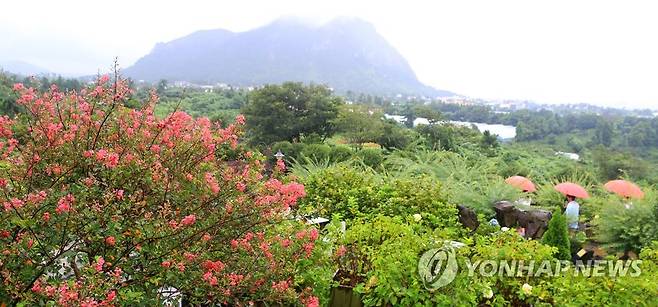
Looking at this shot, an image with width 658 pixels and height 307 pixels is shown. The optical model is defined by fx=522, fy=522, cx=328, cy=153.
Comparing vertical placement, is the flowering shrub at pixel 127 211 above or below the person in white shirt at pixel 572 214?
above

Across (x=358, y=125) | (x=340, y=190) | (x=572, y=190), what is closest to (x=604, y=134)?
(x=358, y=125)

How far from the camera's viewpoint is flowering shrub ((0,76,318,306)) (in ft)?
5.75

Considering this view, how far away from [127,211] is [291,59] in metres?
131

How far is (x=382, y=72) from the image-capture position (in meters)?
142

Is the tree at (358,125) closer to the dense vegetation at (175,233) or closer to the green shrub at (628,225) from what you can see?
the green shrub at (628,225)

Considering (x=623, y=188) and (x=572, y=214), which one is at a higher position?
(x=623, y=188)

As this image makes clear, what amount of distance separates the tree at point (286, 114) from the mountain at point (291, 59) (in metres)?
85.5

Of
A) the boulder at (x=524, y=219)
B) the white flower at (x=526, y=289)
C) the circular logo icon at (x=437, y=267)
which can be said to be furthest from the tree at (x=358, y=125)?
the circular logo icon at (x=437, y=267)

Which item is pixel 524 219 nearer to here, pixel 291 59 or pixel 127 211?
pixel 127 211

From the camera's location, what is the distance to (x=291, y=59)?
429 ft

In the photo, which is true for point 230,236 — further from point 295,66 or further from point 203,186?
point 295,66

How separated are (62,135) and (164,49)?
159 metres

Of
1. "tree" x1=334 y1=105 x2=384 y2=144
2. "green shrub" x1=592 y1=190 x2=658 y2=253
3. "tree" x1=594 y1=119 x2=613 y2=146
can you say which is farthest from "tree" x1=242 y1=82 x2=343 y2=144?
"tree" x1=594 y1=119 x2=613 y2=146

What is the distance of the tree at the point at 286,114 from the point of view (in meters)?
20.3
